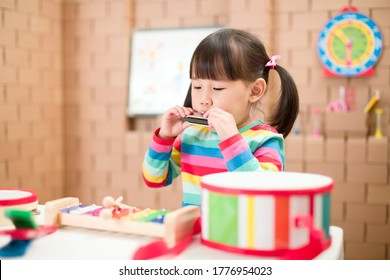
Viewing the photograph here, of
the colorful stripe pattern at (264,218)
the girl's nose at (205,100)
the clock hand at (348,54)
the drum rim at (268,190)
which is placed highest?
the clock hand at (348,54)

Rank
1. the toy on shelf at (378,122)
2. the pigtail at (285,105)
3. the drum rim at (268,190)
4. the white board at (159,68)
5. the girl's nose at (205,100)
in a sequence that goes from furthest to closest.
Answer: the white board at (159,68)
the toy on shelf at (378,122)
the pigtail at (285,105)
the girl's nose at (205,100)
the drum rim at (268,190)

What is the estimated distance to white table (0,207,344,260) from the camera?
1.98 feet

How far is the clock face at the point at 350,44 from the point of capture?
2084 mm

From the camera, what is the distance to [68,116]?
2662 mm

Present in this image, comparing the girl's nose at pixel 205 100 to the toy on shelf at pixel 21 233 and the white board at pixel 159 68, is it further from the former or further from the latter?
the white board at pixel 159 68

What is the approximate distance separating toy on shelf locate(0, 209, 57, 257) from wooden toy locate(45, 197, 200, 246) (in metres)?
0.03

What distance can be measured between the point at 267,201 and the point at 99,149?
6.89 ft

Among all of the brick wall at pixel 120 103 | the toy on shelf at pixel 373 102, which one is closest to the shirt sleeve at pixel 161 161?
the brick wall at pixel 120 103

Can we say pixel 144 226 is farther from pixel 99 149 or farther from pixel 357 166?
pixel 99 149

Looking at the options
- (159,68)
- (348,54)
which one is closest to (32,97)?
(159,68)

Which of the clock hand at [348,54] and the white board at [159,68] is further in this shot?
the white board at [159,68]

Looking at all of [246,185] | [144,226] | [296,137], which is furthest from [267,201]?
[296,137]

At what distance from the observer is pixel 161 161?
Result: 1043mm

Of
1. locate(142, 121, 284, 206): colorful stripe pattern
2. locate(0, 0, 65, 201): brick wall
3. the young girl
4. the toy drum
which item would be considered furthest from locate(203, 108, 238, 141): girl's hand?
locate(0, 0, 65, 201): brick wall
